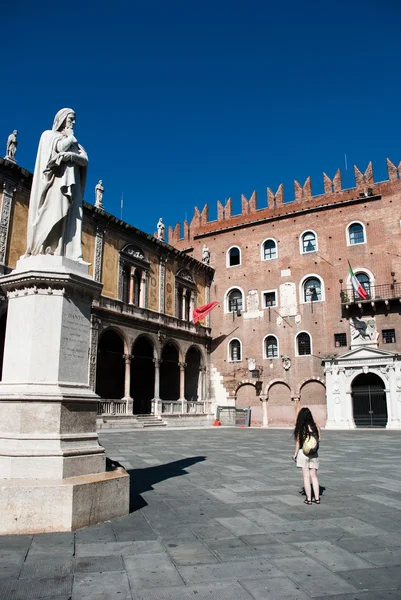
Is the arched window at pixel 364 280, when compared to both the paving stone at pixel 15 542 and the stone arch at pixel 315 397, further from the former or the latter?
the paving stone at pixel 15 542

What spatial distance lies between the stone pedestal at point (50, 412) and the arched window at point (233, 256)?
26.4m

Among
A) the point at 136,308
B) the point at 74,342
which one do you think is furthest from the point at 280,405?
the point at 74,342

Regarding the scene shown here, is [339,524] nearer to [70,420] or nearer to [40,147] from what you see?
[70,420]

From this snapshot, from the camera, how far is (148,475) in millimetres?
8055

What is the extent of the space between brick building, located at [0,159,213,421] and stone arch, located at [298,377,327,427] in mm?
6219

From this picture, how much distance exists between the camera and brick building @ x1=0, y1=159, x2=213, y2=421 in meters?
19.8

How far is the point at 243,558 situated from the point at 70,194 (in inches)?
170

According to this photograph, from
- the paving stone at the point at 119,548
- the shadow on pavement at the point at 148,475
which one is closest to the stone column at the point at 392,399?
the shadow on pavement at the point at 148,475

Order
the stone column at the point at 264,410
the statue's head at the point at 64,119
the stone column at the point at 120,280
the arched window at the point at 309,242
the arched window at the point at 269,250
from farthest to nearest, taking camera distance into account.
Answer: the arched window at the point at 269,250, the arched window at the point at 309,242, the stone column at the point at 264,410, the stone column at the point at 120,280, the statue's head at the point at 64,119

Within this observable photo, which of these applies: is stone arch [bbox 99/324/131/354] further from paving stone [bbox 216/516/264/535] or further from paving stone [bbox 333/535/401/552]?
paving stone [bbox 333/535/401/552]

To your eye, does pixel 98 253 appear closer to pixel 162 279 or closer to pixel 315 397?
pixel 162 279

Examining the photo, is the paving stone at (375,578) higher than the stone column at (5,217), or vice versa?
the stone column at (5,217)

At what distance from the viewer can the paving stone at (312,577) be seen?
126 inches

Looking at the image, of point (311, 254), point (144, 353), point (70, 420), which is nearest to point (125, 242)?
point (144, 353)
